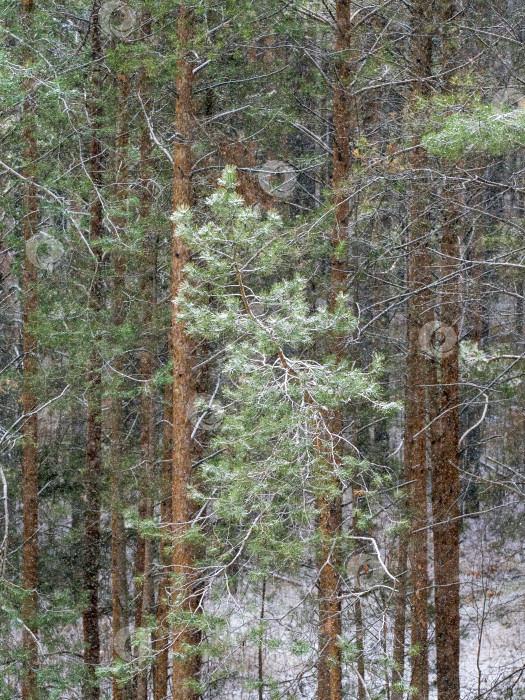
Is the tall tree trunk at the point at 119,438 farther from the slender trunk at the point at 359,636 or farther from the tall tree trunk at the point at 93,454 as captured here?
the slender trunk at the point at 359,636

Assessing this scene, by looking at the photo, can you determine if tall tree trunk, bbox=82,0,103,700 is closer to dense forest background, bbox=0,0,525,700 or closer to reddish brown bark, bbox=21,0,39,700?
dense forest background, bbox=0,0,525,700

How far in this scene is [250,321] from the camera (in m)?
6.46

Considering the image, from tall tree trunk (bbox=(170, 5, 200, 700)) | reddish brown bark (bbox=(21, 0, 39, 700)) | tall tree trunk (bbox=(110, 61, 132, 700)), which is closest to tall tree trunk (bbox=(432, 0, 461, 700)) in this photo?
tall tree trunk (bbox=(170, 5, 200, 700))

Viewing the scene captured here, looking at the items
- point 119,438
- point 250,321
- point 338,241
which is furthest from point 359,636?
point 250,321

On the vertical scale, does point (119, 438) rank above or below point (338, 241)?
below

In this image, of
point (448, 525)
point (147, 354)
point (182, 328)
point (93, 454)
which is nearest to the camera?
point (182, 328)

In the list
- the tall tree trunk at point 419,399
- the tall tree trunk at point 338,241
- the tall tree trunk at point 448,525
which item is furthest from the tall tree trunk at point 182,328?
the tall tree trunk at point 448,525

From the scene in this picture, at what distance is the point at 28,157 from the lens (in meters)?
11.7

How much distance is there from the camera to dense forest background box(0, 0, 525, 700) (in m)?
6.85

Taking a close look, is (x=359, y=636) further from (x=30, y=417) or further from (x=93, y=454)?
(x=30, y=417)

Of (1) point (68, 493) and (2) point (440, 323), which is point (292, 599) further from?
(2) point (440, 323)

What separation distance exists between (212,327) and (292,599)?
11.7 m

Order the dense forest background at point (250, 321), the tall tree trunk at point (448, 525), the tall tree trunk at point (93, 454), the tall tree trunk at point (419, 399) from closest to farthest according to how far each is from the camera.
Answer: the dense forest background at point (250, 321)
the tall tree trunk at point (419, 399)
the tall tree trunk at point (448, 525)
the tall tree trunk at point (93, 454)

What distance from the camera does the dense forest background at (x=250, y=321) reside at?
270 inches
